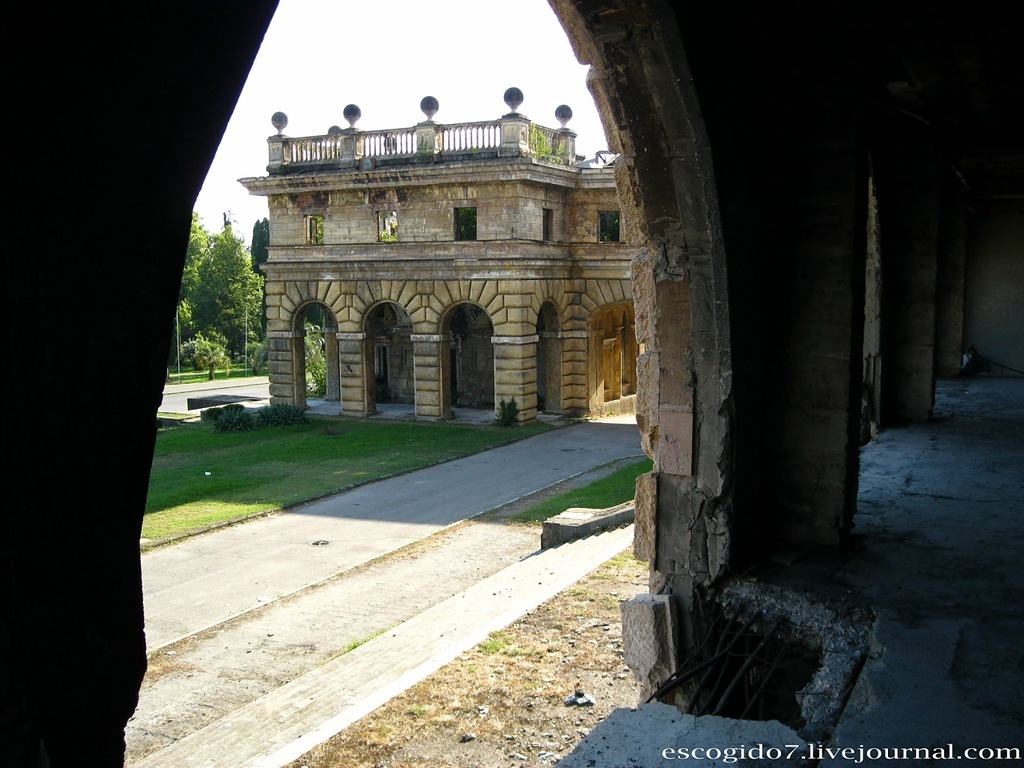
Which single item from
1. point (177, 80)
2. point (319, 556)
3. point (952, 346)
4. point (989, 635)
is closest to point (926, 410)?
point (952, 346)

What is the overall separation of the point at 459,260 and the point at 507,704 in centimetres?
1936

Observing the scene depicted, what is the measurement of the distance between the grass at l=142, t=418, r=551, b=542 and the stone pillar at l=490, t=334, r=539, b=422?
793 mm

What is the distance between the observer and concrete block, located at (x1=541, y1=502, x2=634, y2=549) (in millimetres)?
13508

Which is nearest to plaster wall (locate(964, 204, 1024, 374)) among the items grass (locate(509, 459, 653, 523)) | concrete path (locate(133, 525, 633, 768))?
grass (locate(509, 459, 653, 523))

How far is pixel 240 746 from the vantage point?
25.0 ft

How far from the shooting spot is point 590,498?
16.9m

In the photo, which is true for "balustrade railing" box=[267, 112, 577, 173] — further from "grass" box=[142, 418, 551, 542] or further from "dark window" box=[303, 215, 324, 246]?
"grass" box=[142, 418, 551, 542]

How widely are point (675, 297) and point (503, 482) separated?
43.3 feet

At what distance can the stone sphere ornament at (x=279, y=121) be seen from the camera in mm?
28750

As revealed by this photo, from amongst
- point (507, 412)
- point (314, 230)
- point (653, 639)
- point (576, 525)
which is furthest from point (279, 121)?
point (653, 639)

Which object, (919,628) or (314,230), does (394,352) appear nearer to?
(314,230)

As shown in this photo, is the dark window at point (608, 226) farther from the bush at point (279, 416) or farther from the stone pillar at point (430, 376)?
the bush at point (279, 416)

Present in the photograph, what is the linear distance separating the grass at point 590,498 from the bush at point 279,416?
1086cm

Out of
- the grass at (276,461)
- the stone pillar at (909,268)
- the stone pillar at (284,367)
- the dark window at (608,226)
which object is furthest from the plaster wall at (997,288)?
the stone pillar at (284,367)
